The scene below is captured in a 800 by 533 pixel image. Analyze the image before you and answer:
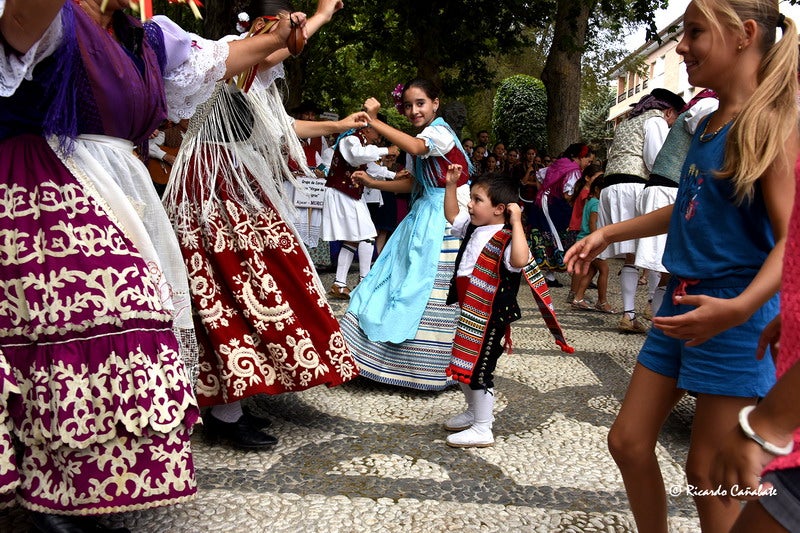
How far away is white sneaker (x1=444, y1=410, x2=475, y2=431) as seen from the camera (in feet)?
10.3

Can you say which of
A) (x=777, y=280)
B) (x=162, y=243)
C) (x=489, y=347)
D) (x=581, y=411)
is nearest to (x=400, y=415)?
(x=489, y=347)

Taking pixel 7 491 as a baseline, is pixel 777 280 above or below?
above

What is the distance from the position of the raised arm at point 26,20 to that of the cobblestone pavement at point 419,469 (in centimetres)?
143

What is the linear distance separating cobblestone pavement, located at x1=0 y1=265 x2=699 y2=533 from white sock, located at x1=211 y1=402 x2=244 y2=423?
0.13m

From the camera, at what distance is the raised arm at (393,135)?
3.44m

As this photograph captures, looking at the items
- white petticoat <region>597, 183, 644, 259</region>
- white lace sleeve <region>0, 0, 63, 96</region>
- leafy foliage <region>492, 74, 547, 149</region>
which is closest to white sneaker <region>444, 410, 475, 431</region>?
white lace sleeve <region>0, 0, 63, 96</region>

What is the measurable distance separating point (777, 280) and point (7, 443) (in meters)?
1.89

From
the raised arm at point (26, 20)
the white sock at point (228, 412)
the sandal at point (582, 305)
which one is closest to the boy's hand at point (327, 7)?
the raised arm at point (26, 20)

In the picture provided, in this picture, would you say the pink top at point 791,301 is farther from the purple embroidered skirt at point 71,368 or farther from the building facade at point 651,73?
the building facade at point 651,73

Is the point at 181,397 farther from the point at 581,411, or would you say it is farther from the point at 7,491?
the point at 581,411

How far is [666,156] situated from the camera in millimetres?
4641

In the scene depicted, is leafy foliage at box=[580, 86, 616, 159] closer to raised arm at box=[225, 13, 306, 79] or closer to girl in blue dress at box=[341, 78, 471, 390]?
girl in blue dress at box=[341, 78, 471, 390]

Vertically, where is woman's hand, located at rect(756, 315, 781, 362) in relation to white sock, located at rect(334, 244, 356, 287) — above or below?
above

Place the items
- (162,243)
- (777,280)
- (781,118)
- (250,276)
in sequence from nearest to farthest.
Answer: (777,280) < (781,118) < (162,243) < (250,276)
